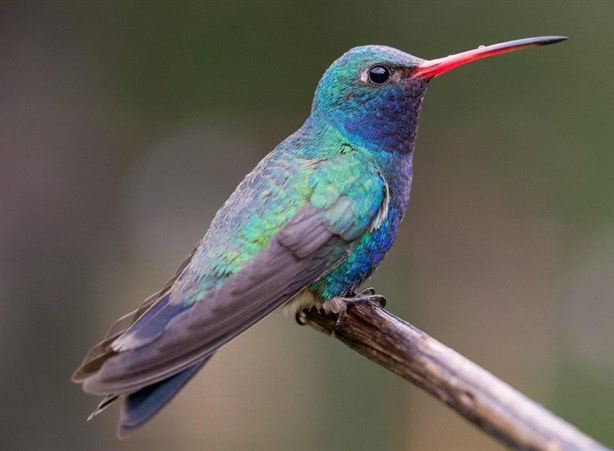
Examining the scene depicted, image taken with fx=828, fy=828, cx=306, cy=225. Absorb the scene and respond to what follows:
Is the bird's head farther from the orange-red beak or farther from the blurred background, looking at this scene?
the blurred background

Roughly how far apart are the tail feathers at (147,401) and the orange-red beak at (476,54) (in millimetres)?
1177

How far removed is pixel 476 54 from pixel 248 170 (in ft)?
9.53

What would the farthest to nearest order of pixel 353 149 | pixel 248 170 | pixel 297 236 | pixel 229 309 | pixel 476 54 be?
pixel 248 170 < pixel 353 149 < pixel 476 54 < pixel 297 236 < pixel 229 309

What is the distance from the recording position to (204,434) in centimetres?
462

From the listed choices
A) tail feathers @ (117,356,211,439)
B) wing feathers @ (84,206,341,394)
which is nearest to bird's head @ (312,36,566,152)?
wing feathers @ (84,206,341,394)

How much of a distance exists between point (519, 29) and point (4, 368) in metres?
3.73

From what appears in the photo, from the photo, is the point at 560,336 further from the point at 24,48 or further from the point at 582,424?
the point at 24,48

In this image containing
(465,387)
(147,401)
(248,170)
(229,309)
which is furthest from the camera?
(248,170)

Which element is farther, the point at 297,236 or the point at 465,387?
the point at 297,236

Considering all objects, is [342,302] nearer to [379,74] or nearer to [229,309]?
[229,309]

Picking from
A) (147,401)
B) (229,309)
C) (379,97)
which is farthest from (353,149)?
(147,401)

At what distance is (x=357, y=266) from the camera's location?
96.3 inches

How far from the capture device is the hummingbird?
6.42 feet

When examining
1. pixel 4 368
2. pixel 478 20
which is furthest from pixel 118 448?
pixel 478 20
